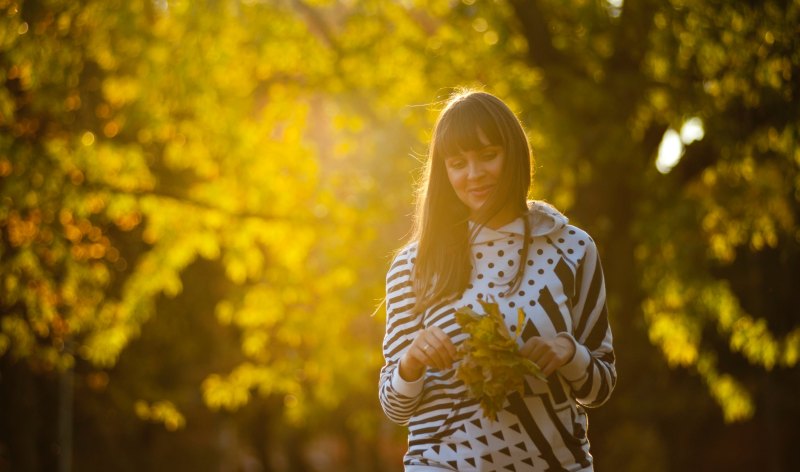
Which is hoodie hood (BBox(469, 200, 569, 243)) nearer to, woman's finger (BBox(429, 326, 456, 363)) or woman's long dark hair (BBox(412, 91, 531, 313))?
woman's long dark hair (BBox(412, 91, 531, 313))

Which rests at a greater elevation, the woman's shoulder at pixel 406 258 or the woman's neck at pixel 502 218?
the woman's neck at pixel 502 218

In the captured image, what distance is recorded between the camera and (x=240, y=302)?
14.4 m

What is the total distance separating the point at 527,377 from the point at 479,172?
63 centimetres

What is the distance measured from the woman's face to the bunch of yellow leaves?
0.40 m

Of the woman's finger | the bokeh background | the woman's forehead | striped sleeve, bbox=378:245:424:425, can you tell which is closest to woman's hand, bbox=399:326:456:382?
the woman's finger

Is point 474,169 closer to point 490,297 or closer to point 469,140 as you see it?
point 469,140

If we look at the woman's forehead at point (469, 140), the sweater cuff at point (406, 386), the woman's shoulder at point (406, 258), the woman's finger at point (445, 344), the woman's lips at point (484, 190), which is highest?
the woman's forehead at point (469, 140)

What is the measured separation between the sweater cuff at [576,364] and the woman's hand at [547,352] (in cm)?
3

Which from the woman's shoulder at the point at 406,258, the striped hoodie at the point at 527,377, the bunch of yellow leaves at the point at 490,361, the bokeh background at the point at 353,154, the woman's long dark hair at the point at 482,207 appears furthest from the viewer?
the bokeh background at the point at 353,154

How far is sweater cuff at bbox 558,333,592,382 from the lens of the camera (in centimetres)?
336

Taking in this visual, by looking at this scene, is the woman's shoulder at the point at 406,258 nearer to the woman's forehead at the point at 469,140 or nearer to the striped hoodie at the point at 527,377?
the striped hoodie at the point at 527,377

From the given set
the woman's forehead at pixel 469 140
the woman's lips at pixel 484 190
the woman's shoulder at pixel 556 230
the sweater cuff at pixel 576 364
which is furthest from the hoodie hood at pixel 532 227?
the sweater cuff at pixel 576 364

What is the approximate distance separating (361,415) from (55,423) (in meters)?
10.4

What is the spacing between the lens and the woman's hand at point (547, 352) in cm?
330
